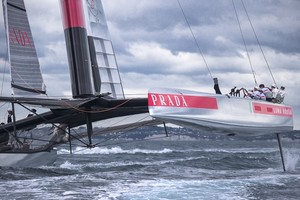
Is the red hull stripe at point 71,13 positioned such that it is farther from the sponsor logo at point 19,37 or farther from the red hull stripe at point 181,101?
the sponsor logo at point 19,37

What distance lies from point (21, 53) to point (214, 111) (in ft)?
23.4

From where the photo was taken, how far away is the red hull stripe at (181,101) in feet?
23.8

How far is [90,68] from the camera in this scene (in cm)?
976

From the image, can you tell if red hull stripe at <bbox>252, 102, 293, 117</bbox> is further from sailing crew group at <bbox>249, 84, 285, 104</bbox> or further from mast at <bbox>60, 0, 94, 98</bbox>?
mast at <bbox>60, 0, 94, 98</bbox>

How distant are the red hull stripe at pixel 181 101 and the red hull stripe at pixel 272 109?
1300 millimetres

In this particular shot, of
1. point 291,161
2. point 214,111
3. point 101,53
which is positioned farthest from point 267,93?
point 291,161

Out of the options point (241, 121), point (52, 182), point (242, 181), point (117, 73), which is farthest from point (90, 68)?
point (242, 181)

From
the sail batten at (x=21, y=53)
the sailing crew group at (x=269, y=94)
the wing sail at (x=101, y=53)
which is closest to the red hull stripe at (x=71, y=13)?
the wing sail at (x=101, y=53)

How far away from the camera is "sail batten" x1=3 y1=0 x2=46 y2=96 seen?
12.4m

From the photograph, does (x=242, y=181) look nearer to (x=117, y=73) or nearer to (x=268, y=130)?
(x=268, y=130)

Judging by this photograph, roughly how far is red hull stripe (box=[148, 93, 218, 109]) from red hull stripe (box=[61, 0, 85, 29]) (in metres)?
3.43

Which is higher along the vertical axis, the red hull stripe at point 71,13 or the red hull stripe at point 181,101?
the red hull stripe at point 71,13

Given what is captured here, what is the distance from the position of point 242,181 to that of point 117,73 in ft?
12.7

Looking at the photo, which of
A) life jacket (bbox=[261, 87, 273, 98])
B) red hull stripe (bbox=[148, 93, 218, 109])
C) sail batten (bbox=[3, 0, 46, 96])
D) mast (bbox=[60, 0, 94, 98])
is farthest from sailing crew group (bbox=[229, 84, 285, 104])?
sail batten (bbox=[3, 0, 46, 96])
